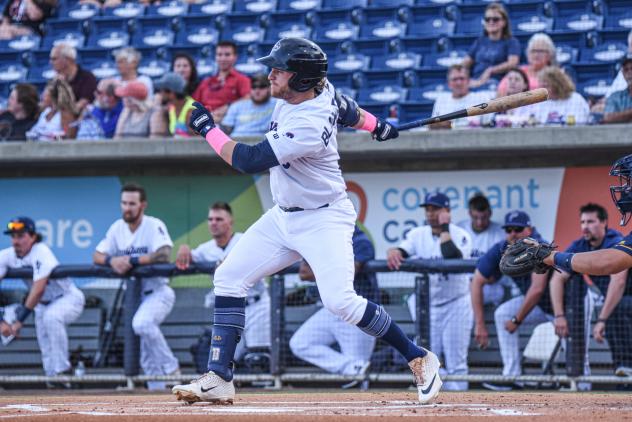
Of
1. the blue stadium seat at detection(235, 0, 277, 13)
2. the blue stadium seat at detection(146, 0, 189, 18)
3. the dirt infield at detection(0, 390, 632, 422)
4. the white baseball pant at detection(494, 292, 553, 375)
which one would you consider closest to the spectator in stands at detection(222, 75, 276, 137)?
the white baseball pant at detection(494, 292, 553, 375)

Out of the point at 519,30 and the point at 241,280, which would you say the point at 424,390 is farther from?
the point at 519,30

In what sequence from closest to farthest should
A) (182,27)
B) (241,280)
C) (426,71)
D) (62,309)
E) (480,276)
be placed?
(241,280)
(480,276)
(62,309)
(426,71)
(182,27)

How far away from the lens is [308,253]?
5055 millimetres

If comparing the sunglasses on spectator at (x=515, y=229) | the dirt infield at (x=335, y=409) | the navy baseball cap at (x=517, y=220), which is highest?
the navy baseball cap at (x=517, y=220)

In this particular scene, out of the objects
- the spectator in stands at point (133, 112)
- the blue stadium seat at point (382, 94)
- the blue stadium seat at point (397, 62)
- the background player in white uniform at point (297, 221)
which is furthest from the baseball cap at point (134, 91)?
the background player in white uniform at point (297, 221)

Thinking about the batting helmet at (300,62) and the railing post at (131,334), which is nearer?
the batting helmet at (300,62)

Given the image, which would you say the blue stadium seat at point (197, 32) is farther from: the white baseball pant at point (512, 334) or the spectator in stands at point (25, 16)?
the white baseball pant at point (512, 334)

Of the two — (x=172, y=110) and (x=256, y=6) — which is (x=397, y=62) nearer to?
(x=256, y=6)

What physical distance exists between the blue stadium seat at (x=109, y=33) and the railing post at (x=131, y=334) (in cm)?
483

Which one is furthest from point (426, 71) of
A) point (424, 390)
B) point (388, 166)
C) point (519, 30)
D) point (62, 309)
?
point (424, 390)

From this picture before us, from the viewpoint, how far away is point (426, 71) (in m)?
11.0

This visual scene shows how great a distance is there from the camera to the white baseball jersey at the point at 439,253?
7.93 metres

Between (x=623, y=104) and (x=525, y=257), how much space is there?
4.16 metres

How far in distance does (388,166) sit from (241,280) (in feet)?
14.5
